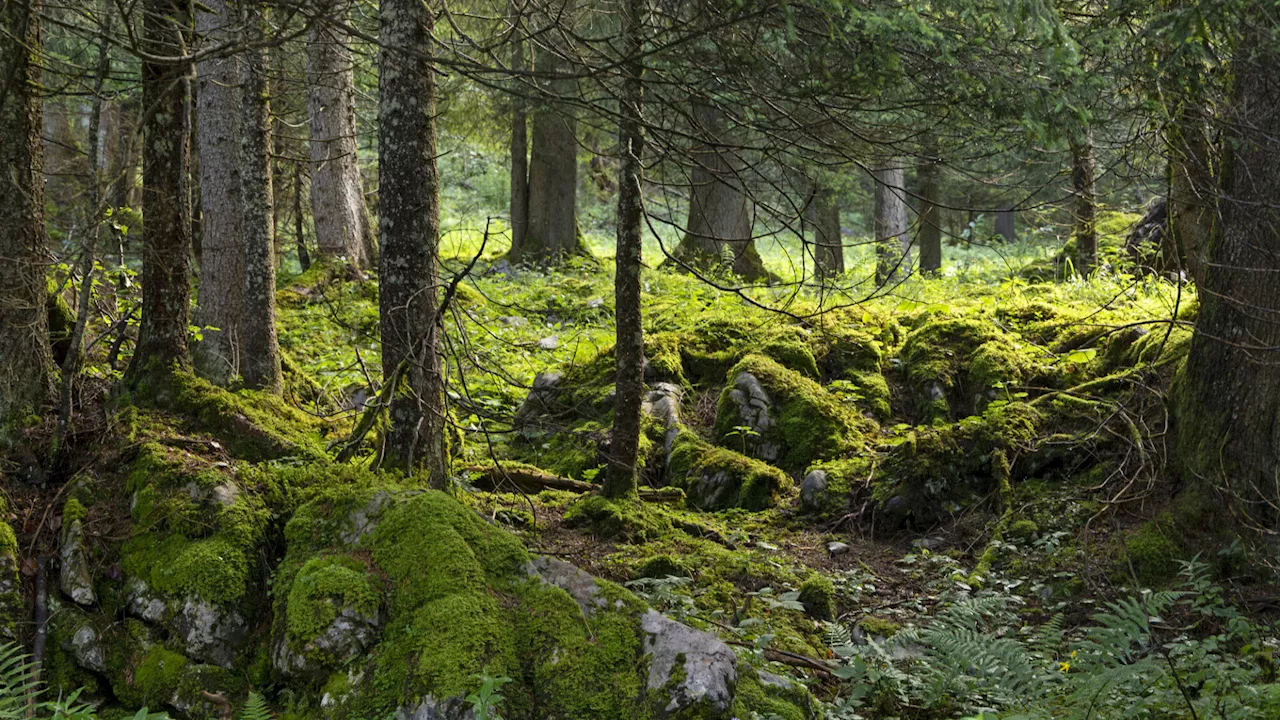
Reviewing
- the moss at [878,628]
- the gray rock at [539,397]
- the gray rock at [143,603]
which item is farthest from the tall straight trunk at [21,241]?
the moss at [878,628]

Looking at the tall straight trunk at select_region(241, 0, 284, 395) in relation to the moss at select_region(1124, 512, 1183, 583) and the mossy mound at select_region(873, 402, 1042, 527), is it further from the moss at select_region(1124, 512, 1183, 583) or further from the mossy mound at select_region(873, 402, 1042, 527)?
the moss at select_region(1124, 512, 1183, 583)

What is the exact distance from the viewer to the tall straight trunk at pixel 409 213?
477 centimetres

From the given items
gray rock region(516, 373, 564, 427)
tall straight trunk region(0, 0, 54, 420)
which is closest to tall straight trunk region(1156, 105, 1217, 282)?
gray rock region(516, 373, 564, 427)

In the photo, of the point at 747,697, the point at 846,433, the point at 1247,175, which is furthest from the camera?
the point at 846,433

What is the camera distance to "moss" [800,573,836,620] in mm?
5473

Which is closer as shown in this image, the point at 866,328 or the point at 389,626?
the point at 389,626

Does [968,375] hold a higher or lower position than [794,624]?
higher

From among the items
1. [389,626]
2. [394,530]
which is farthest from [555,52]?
[389,626]

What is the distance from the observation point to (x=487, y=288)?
1368 cm

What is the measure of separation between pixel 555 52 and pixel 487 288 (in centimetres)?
977

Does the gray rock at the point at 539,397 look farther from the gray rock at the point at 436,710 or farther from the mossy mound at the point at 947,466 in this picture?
the gray rock at the point at 436,710

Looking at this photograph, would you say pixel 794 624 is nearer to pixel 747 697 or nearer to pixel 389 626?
pixel 747 697

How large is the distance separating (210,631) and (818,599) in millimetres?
3297

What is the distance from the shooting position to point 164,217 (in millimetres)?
5504
